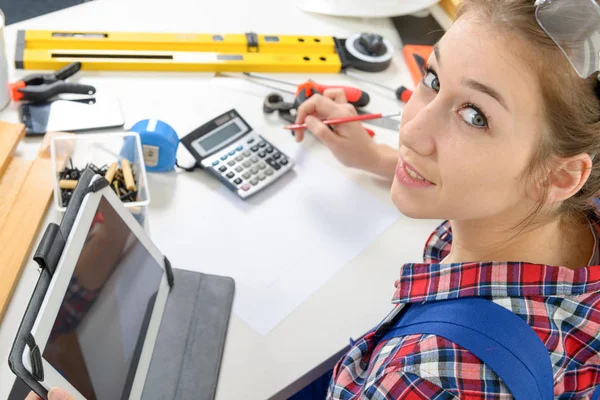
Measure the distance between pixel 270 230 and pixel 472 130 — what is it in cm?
39

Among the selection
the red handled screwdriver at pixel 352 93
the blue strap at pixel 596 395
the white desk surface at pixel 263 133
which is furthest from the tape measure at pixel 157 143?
the blue strap at pixel 596 395

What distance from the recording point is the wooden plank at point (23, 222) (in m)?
0.75

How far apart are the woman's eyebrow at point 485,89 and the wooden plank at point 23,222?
590 mm

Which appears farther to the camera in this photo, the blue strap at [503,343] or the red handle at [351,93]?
the red handle at [351,93]

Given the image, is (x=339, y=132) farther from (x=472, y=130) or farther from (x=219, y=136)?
(x=472, y=130)

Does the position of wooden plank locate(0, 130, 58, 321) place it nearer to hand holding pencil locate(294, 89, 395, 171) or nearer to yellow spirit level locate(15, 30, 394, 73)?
yellow spirit level locate(15, 30, 394, 73)

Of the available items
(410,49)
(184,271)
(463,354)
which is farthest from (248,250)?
(410,49)

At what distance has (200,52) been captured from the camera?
1141 millimetres

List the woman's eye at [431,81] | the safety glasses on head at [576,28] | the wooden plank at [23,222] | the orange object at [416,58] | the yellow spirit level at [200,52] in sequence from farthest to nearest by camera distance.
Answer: the orange object at [416,58] → the yellow spirit level at [200,52] → the wooden plank at [23,222] → the woman's eye at [431,81] → the safety glasses on head at [576,28]

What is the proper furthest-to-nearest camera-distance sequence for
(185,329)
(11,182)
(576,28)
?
(11,182) → (185,329) → (576,28)

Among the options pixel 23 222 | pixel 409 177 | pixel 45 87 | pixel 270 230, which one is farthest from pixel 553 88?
pixel 45 87

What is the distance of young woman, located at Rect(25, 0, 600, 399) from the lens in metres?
0.55

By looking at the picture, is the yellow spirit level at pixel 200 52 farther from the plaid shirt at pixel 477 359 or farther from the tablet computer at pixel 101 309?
the plaid shirt at pixel 477 359

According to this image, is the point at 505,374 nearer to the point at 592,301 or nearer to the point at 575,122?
the point at 592,301
